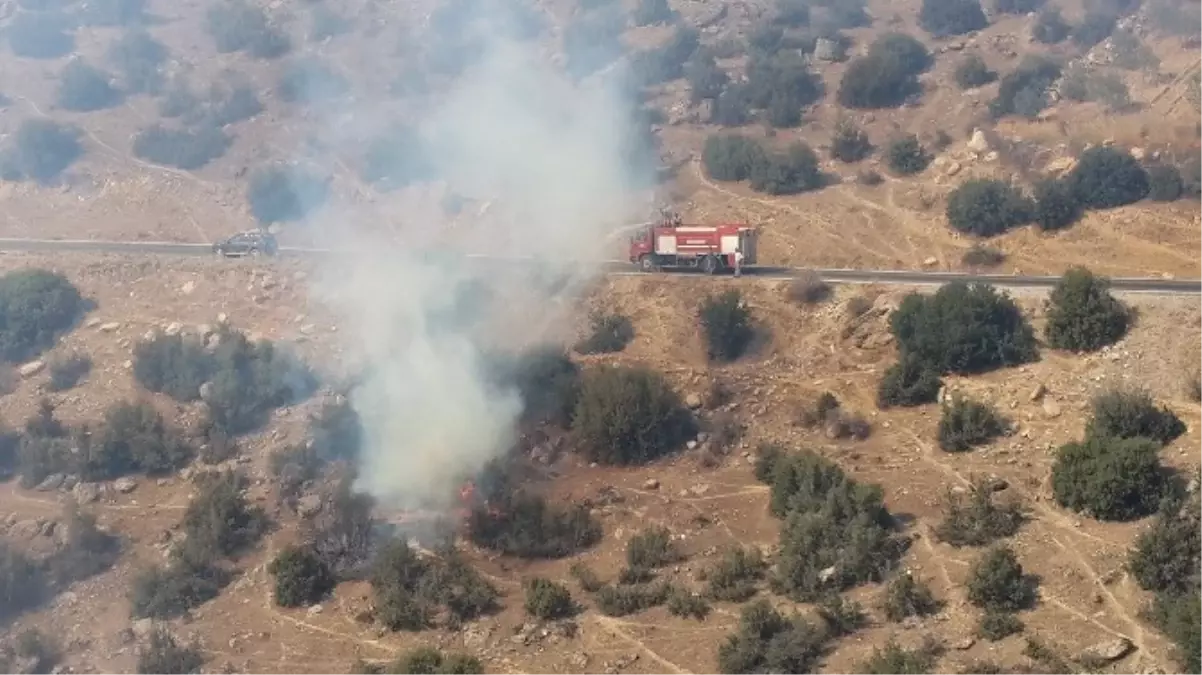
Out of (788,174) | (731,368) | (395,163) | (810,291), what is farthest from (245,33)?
(731,368)

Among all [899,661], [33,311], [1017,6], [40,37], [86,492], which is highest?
[1017,6]

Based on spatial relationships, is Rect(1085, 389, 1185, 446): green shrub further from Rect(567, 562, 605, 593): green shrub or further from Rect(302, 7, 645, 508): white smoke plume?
Rect(302, 7, 645, 508): white smoke plume

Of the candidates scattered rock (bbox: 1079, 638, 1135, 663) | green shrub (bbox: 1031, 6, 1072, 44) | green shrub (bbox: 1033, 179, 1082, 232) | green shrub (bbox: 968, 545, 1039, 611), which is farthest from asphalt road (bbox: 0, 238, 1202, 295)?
green shrub (bbox: 1031, 6, 1072, 44)

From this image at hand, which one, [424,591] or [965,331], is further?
[965,331]

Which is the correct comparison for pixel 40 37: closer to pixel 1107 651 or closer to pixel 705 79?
pixel 705 79

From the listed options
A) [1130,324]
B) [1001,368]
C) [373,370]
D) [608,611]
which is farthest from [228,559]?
[1130,324]

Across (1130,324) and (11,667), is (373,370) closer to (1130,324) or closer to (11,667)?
(11,667)
